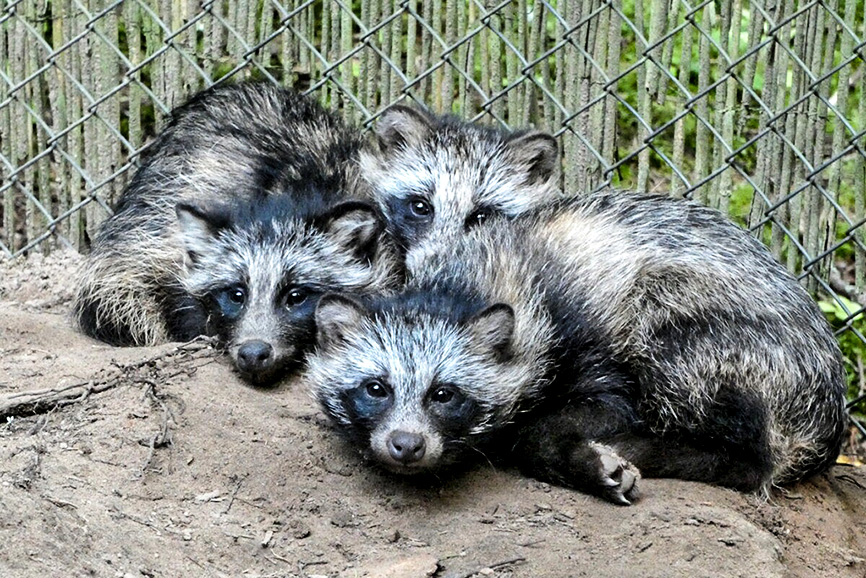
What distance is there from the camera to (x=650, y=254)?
5852mm

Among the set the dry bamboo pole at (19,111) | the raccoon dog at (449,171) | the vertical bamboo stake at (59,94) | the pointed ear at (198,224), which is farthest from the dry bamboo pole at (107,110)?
the raccoon dog at (449,171)

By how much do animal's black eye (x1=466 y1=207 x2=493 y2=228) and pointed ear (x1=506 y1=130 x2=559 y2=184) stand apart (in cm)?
37

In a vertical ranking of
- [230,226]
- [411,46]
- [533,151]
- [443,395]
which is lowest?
[443,395]

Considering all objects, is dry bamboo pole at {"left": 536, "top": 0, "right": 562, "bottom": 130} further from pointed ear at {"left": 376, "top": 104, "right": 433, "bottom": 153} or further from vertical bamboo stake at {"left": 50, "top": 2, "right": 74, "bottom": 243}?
vertical bamboo stake at {"left": 50, "top": 2, "right": 74, "bottom": 243}

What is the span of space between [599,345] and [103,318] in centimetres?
293

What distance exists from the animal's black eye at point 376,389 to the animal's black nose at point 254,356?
763 mm

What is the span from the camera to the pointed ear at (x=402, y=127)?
23.1 ft

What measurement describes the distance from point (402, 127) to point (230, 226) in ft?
4.28

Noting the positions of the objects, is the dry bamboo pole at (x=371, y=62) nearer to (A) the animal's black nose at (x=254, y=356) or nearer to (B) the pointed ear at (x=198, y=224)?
(B) the pointed ear at (x=198, y=224)

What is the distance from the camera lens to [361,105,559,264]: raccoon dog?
6.80 m

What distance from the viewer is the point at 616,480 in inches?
203

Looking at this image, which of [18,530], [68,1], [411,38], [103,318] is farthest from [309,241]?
[68,1]

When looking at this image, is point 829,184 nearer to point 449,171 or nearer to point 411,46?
point 449,171

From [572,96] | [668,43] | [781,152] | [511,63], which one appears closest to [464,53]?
[511,63]
